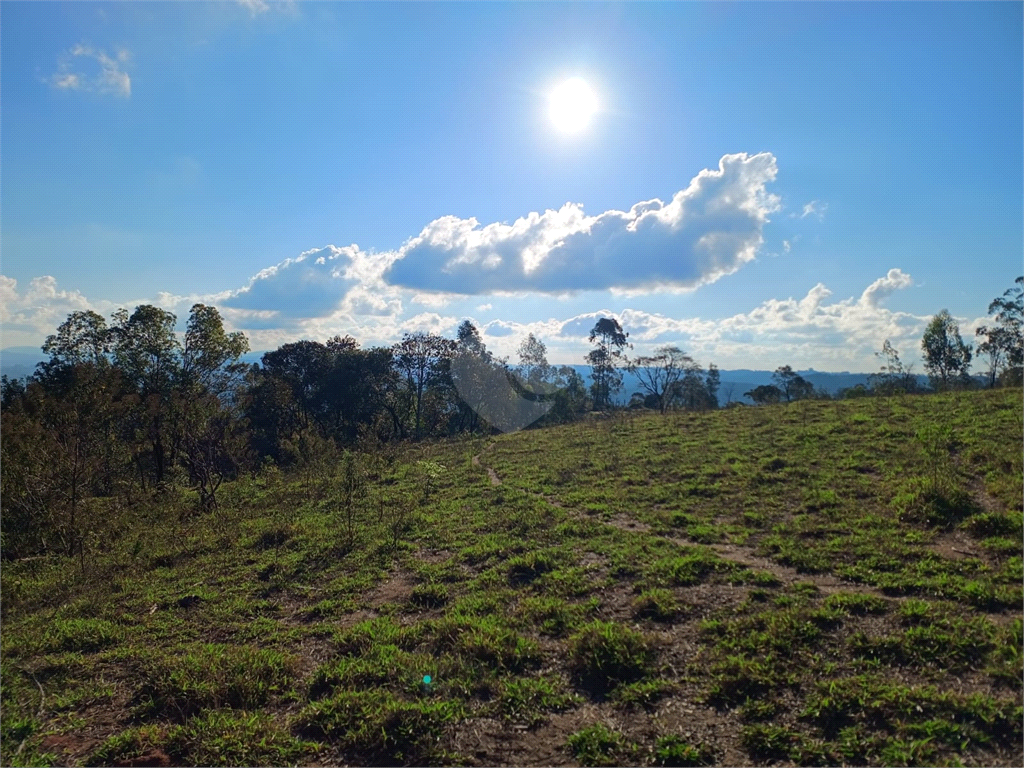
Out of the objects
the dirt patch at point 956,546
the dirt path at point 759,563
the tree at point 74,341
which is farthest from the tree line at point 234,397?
the dirt patch at point 956,546

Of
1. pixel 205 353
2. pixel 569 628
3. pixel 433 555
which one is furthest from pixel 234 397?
pixel 569 628

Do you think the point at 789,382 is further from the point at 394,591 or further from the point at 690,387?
the point at 394,591

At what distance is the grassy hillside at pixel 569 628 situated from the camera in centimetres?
422

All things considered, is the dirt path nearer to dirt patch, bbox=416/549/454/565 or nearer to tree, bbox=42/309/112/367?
dirt patch, bbox=416/549/454/565

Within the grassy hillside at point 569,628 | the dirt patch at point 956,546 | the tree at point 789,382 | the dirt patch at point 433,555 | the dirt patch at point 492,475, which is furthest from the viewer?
the tree at point 789,382

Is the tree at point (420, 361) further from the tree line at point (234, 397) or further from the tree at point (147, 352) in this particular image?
the tree at point (147, 352)

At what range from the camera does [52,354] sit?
23.0 metres

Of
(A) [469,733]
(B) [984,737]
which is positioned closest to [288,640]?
(A) [469,733]

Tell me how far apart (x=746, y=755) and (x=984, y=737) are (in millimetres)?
1617

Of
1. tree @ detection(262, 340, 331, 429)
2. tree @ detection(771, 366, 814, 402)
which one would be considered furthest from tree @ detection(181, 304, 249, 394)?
tree @ detection(771, 366, 814, 402)

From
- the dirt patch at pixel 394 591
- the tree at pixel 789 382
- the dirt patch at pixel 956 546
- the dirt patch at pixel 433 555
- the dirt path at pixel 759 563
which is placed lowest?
the dirt patch at pixel 394 591

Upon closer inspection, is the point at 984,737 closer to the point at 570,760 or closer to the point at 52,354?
the point at 570,760

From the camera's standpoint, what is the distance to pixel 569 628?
5945mm

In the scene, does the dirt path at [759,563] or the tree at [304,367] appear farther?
the tree at [304,367]
